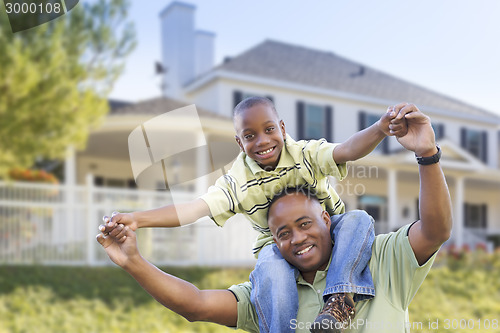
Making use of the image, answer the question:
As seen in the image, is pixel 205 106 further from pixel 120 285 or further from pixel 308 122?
pixel 120 285

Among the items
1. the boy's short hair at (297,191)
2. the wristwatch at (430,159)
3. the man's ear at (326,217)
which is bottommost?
the man's ear at (326,217)

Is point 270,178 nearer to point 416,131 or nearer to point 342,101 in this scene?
point 416,131

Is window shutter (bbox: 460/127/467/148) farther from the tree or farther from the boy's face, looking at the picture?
the boy's face

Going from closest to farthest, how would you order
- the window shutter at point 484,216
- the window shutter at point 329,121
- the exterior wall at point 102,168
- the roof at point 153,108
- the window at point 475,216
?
1. the roof at point 153,108
2. the exterior wall at point 102,168
3. the window shutter at point 329,121
4. the window at point 475,216
5. the window shutter at point 484,216

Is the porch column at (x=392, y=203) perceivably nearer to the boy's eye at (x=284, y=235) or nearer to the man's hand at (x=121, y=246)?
the boy's eye at (x=284, y=235)

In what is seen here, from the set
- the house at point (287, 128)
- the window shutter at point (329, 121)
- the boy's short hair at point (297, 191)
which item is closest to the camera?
the boy's short hair at point (297, 191)

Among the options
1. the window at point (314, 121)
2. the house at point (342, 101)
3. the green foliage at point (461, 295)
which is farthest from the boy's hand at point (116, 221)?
the window at point (314, 121)

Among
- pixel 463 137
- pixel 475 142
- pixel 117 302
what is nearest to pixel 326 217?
pixel 117 302

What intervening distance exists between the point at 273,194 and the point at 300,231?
209 millimetres

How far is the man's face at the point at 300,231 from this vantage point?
223 centimetres

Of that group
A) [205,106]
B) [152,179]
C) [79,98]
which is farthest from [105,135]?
[152,179]

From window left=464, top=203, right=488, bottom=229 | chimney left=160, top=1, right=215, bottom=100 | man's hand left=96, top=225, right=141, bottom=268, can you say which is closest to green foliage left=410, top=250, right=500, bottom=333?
man's hand left=96, top=225, right=141, bottom=268

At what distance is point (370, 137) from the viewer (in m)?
1.98

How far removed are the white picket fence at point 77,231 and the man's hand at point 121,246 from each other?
7.57 meters
